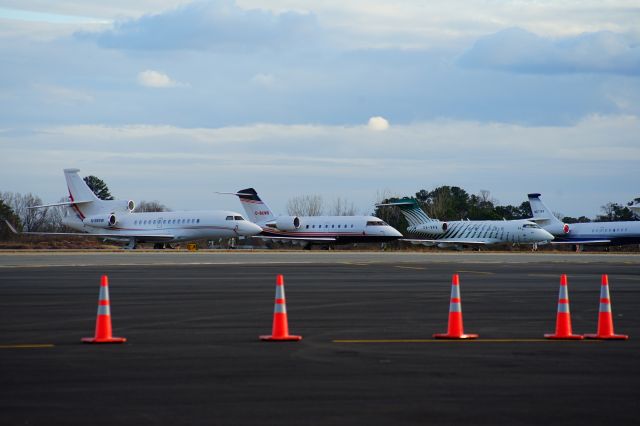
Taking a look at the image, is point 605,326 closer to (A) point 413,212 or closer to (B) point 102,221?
(B) point 102,221

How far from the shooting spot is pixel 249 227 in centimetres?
7238

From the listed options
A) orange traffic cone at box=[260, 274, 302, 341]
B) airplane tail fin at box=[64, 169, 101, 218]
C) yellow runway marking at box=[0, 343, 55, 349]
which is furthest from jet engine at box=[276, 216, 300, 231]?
yellow runway marking at box=[0, 343, 55, 349]

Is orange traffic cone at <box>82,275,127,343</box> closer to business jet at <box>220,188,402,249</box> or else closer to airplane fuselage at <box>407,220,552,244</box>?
business jet at <box>220,188,402,249</box>

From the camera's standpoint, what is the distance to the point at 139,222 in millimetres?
78562

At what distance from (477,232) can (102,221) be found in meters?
30.2

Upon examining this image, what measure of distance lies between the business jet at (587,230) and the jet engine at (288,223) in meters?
25.7

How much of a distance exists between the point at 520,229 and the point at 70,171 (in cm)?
3597

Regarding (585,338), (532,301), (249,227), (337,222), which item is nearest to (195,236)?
(249,227)

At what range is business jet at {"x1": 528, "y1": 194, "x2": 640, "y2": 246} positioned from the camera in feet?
292

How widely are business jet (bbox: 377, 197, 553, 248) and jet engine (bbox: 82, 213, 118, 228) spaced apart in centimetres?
2392

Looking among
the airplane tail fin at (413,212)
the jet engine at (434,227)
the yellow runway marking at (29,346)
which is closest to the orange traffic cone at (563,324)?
the yellow runway marking at (29,346)

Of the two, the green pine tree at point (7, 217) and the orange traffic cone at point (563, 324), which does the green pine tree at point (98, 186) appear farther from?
the orange traffic cone at point (563, 324)

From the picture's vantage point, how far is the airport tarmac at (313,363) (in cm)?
816

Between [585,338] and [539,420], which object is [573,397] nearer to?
[539,420]
